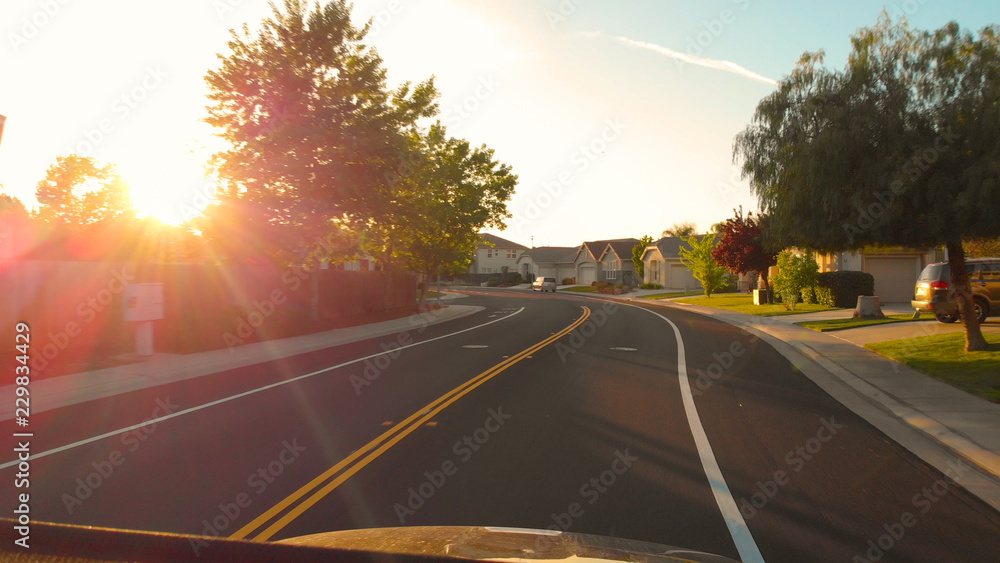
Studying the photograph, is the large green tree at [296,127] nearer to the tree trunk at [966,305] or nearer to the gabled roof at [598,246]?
the tree trunk at [966,305]

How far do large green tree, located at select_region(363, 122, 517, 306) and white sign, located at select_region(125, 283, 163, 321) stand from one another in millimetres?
12741

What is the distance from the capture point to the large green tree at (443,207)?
30.5 metres

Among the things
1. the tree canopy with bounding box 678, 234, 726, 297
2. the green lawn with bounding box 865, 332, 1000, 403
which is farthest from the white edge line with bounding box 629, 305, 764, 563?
the tree canopy with bounding box 678, 234, 726, 297

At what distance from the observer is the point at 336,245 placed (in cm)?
2584

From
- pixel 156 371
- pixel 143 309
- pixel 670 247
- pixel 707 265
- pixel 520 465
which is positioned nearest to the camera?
pixel 520 465

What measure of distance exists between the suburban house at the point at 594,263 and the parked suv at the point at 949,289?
59.1 meters

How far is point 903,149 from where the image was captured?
12.2m

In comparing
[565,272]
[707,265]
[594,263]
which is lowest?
[565,272]

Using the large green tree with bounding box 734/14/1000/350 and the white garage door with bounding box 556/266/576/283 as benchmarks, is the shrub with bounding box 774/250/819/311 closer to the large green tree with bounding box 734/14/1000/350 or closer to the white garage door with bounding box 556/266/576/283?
the large green tree with bounding box 734/14/1000/350

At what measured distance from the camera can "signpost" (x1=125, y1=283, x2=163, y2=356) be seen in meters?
15.2

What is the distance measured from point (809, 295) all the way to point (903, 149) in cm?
2222

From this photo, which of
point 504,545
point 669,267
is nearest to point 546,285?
point 669,267

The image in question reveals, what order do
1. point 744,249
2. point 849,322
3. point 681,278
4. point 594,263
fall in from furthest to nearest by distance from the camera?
point 594,263, point 681,278, point 744,249, point 849,322

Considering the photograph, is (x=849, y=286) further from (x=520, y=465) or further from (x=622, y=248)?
(x=622, y=248)
